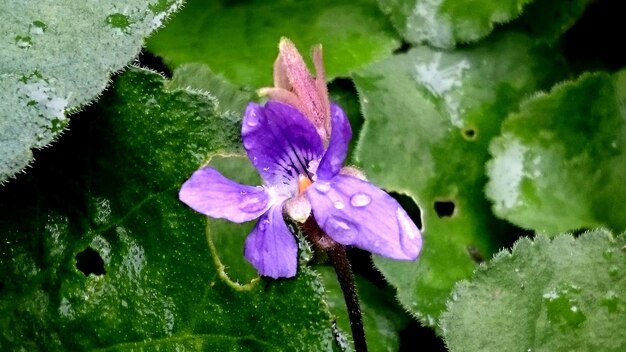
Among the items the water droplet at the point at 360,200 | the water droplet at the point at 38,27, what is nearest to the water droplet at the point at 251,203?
the water droplet at the point at 360,200

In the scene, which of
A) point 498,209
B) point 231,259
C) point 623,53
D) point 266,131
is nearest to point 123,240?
point 231,259

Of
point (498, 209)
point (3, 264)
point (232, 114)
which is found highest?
point (232, 114)

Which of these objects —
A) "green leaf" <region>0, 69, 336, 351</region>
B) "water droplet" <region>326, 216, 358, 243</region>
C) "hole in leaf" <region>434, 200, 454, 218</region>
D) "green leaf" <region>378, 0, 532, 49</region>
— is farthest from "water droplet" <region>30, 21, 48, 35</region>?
"hole in leaf" <region>434, 200, 454, 218</region>

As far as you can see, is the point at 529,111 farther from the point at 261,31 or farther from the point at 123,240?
the point at 123,240

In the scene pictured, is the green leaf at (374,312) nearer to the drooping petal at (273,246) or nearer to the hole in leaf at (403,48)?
the drooping petal at (273,246)

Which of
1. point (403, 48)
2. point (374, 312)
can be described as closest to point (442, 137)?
point (403, 48)
